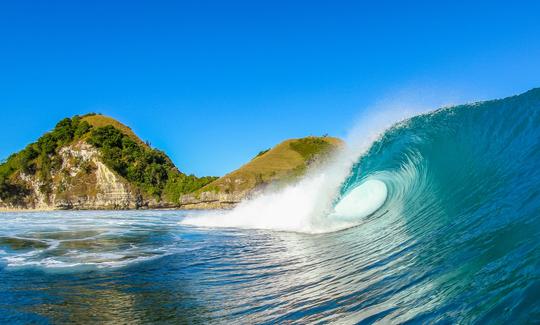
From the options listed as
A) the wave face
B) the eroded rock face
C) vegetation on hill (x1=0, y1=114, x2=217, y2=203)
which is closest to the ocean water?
the wave face

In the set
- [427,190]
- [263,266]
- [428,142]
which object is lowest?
[263,266]

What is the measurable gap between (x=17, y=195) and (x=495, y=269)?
437ft

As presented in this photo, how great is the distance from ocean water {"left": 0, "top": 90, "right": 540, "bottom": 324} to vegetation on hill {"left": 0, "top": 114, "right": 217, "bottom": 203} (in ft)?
356

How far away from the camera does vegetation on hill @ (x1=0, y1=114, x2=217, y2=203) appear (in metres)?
120

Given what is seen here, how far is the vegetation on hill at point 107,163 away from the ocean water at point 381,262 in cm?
10847

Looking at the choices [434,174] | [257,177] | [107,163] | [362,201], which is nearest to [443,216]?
[434,174]

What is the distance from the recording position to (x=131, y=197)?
116188 mm

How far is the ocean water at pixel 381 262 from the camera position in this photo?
13.6 ft

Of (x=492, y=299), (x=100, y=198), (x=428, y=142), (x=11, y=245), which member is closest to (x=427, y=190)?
(x=428, y=142)

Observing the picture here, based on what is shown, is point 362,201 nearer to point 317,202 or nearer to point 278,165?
point 317,202

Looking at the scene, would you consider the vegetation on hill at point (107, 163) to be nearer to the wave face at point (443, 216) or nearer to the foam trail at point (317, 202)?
the foam trail at point (317, 202)

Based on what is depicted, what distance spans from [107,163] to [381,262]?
126926 mm

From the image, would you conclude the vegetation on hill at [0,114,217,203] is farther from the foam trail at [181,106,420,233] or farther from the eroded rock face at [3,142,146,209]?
the foam trail at [181,106,420,233]

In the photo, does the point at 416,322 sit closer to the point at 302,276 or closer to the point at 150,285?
the point at 302,276
